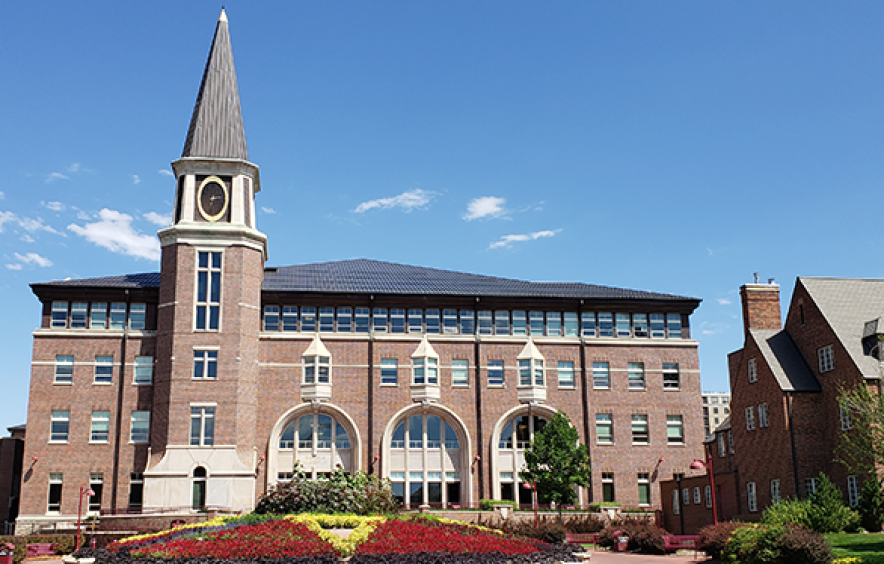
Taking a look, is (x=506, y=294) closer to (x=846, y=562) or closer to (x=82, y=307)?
(x=82, y=307)

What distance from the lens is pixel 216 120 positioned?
55781 mm

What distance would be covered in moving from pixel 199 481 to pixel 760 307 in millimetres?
32741

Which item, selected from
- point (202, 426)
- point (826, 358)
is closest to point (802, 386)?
point (826, 358)

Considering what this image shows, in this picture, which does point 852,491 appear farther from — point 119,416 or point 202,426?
point 119,416

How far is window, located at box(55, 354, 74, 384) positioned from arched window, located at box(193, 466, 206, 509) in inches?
391

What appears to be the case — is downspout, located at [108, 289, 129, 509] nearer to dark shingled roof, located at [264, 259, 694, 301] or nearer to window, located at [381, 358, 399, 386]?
dark shingled roof, located at [264, 259, 694, 301]

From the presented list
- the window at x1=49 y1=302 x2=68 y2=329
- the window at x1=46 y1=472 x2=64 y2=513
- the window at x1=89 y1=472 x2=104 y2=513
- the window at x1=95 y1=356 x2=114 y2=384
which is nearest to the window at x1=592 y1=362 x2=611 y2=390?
the window at x1=95 y1=356 x2=114 y2=384

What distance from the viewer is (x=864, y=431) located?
35469mm

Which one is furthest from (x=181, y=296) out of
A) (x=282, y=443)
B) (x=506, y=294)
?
(x=506, y=294)

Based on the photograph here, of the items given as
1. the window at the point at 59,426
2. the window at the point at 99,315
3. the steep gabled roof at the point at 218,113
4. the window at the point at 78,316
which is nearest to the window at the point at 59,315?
the window at the point at 78,316

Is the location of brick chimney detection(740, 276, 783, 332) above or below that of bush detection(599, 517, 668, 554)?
above

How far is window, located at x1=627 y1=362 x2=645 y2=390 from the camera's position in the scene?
5656cm

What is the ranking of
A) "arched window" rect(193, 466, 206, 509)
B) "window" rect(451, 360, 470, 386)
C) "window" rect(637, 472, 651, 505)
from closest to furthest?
1. "arched window" rect(193, 466, 206, 509)
2. "window" rect(637, 472, 651, 505)
3. "window" rect(451, 360, 470, 386)

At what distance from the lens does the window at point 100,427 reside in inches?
2041
